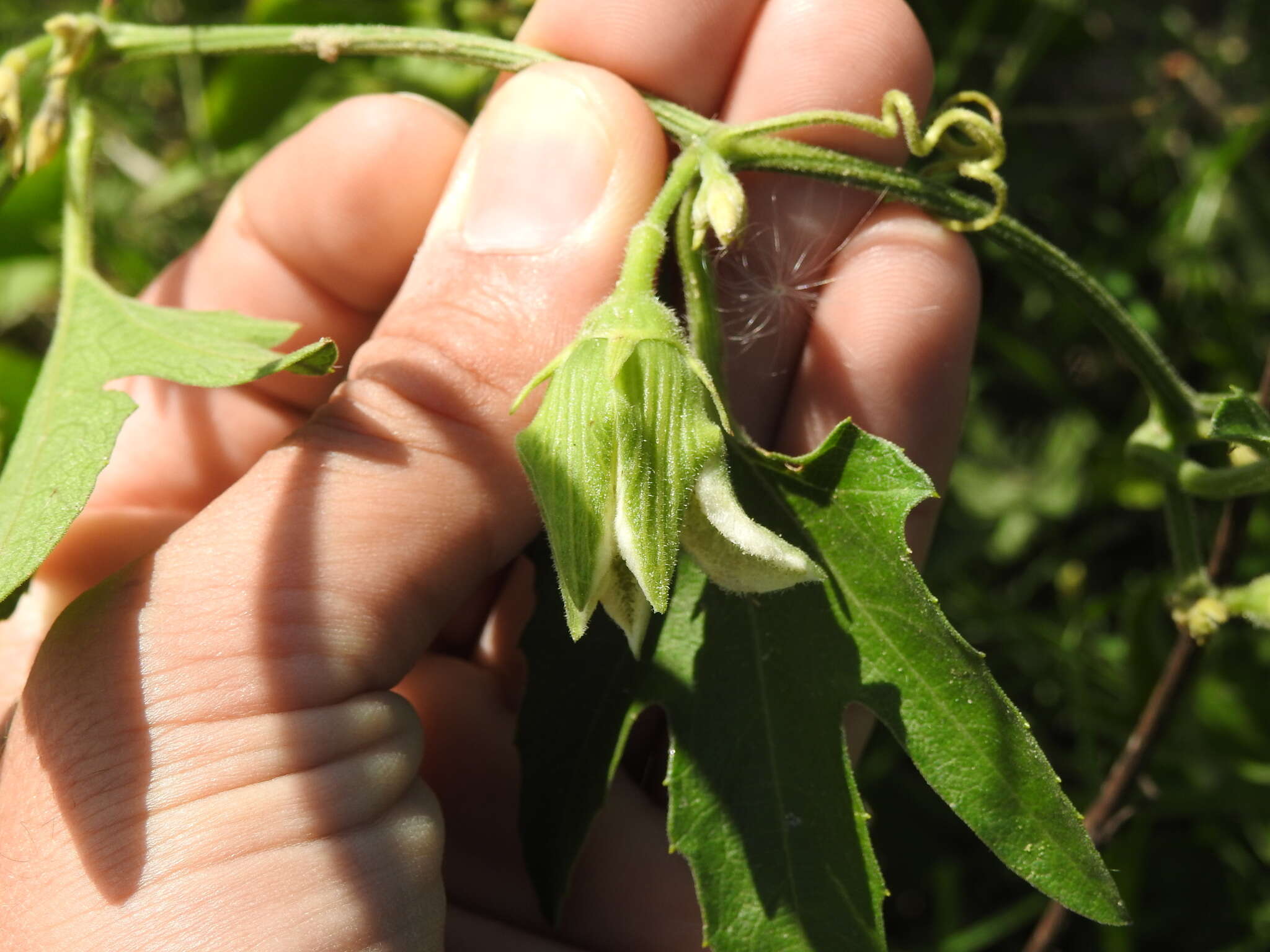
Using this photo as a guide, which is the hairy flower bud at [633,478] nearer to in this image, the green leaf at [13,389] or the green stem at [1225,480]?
the green stem at [1225,480]

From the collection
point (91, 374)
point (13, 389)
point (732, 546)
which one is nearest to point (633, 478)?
point (732, 546)

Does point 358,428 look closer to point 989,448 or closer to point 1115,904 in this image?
point 1115,904

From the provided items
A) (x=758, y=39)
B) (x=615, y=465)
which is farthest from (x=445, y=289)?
(x=758, y=39)

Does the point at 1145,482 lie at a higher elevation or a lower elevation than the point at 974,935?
higher

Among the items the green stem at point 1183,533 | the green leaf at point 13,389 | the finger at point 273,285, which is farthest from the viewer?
the green leaf at point 13,389

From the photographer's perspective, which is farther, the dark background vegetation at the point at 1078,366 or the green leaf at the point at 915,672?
the dark background vegetation at the point at 1078,366

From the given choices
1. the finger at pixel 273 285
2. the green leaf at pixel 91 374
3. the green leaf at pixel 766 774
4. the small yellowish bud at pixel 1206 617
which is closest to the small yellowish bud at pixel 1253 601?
the small yellowish bud at pixel 1206 617
